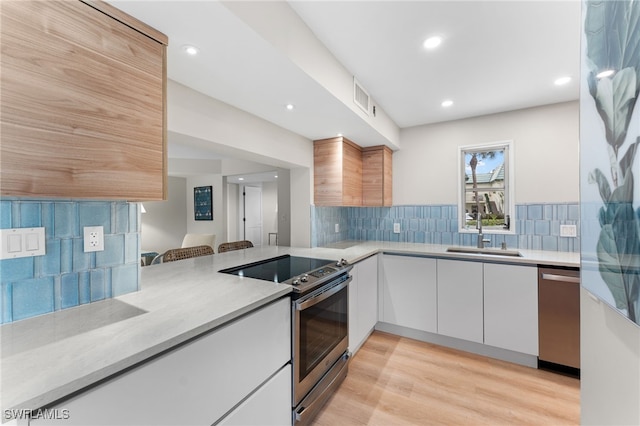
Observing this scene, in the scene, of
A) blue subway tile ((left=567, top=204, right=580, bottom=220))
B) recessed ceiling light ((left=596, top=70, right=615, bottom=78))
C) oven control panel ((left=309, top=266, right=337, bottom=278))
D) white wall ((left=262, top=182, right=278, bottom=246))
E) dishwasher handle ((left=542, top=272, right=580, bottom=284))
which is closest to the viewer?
recessed ceiling light ((left=596, top=70, right=615, bottom=78))

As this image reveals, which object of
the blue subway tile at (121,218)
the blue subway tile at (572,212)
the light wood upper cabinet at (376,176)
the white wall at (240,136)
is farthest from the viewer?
the light wood upper cabinet at (376,176)

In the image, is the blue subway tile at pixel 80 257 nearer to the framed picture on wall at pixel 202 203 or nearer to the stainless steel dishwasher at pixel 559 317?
the stainless steel dishwasher at pixel 559 317

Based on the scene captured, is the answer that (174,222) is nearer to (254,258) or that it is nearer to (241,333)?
(254,258)

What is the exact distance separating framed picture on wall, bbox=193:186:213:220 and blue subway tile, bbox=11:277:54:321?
5.12 m

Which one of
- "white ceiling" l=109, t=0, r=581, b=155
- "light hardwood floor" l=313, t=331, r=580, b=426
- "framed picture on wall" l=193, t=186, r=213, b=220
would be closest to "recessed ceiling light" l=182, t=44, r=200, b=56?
"white ceiling" l=109, t=0, r=581, b=155

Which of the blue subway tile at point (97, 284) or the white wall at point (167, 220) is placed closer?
the blue subway tile at point (97, 284)

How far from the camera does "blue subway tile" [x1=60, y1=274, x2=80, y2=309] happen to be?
1.09 m

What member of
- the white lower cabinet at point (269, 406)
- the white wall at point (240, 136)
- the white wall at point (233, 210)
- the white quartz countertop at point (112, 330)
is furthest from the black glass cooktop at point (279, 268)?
the white wall at point (233, 210)

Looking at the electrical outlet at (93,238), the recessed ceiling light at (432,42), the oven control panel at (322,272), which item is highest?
the recessed ceiling light at (432,42)

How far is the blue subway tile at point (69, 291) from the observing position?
109 cm

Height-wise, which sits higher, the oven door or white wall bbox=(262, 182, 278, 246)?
white wall bbox=(262, 182, 278, 246)

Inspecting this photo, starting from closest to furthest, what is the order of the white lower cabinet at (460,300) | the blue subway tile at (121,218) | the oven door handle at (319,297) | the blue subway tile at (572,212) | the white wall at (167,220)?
the blue subway tile at (121,218) → the oven door handle at (319,297) → the white lower cabinet at (460,300) → the blue subway tile at (572,212) → the white wall at (167,220)

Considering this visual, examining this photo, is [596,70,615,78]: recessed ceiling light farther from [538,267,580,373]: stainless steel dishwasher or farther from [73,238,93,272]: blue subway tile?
[73,238,93,272]: blue subway tile

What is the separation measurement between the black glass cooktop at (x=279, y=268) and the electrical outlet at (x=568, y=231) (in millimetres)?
2380
